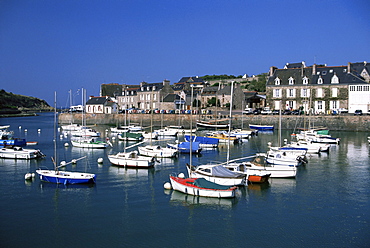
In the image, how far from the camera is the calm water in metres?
15.4

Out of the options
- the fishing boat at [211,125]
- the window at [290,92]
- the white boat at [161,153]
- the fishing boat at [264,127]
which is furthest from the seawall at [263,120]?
the white boat at [161,153]

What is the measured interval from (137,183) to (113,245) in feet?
28.4

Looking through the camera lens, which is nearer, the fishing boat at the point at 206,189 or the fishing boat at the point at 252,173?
the fishing boat at the point at 206,189

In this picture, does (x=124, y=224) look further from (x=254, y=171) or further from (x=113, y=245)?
(x=254, y=171)

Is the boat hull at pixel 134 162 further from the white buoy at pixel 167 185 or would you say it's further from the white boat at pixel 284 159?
the white boat at pixel 284 159

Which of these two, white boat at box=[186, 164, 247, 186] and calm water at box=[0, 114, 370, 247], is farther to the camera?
white boat at box=[186, 164, 247, 186]

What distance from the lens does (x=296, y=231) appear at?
16.1 metres

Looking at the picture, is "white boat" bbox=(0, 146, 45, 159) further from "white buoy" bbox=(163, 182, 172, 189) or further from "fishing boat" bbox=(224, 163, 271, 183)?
"fishing boat" bbox=(224, 163, 271, 183)

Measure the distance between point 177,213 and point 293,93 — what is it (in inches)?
1923

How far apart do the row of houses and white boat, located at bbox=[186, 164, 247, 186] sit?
25.5 metres

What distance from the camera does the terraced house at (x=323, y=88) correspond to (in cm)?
5725

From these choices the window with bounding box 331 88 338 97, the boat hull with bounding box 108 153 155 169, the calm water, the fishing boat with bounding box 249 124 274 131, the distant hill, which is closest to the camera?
the calm water

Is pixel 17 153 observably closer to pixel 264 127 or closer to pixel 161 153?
pixel 161 153

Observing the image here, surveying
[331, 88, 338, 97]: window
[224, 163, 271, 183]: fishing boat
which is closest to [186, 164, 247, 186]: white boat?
[224, 163, 271, 183]: fishing boat
